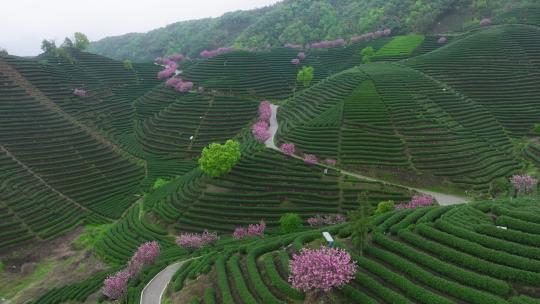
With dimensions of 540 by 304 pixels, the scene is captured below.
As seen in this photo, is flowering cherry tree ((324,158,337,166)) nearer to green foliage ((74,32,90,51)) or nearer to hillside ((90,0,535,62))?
hillside ((90,0,535,62))

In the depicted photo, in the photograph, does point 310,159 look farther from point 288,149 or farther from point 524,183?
point 524,183

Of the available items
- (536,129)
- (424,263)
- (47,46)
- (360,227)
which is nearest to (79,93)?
(47,46)

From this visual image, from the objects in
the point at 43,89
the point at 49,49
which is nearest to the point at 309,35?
the point at 49,49

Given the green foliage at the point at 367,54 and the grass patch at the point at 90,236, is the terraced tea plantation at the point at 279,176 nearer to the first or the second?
the grass patch at the point at 90,236

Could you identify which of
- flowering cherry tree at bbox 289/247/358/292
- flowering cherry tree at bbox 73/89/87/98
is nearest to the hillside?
flowering cherry tree at bbox 73/89/87/98

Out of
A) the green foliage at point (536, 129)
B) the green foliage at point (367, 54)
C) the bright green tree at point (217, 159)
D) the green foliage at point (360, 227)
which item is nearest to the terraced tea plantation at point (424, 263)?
the green foliage at point (360, 227)

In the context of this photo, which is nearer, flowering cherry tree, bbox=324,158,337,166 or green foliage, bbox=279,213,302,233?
green foliage, bbox=279,213,302,233
